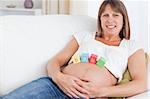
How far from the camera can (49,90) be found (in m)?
1.43

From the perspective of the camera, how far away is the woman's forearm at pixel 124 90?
4.32 ft

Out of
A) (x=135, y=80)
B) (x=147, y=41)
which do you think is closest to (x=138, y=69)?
(x=135, y=80)

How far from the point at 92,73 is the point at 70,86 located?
0.45ft

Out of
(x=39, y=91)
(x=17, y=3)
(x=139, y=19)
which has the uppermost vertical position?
(x=17, y=3)

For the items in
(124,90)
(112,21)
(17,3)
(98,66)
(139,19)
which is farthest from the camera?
(17,3)

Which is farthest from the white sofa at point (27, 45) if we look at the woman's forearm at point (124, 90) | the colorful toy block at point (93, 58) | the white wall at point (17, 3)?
the white wall at point (17, 3)

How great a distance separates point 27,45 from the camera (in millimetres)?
1555

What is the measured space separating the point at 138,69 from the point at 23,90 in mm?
598

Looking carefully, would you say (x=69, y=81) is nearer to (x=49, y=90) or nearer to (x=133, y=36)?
(x=49, y=90)

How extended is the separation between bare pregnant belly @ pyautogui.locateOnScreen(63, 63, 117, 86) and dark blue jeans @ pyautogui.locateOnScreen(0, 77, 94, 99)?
116mm

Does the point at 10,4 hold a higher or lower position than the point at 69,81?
higher

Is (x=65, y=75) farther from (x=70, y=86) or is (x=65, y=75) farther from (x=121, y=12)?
(x=121, y=12)

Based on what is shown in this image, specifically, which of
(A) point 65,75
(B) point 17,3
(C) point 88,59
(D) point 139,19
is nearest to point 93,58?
(C) point 88,59

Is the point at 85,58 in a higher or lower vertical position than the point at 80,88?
higher
